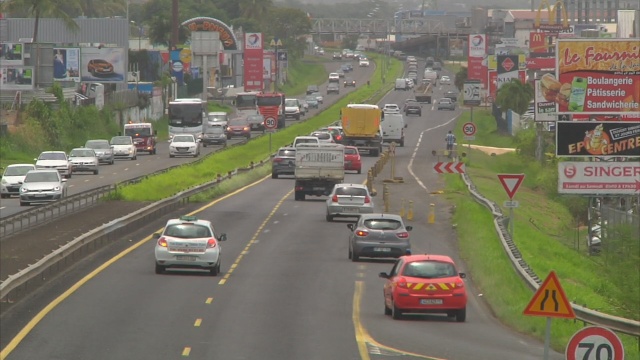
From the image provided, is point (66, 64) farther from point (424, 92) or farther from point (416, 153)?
point (424, 92)

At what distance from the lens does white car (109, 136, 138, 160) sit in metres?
83.8

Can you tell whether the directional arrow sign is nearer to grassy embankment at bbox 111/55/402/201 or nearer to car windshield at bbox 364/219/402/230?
grassy embankment at bbox 111/55/402/201

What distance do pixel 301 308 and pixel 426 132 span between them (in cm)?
8986

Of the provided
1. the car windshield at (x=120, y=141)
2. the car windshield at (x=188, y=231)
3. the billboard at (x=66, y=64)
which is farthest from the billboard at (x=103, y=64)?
the car windshield at (x=188, y=231)

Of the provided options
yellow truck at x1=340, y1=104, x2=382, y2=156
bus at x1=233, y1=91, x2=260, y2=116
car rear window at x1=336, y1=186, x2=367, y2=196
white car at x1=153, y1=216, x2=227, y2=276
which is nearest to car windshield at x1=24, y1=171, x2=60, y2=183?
car rear window at x1=336, y1=186, x2=367, y2=196

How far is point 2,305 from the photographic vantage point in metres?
26.8

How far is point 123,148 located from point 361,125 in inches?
568

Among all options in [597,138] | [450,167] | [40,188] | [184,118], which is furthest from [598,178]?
[184,118]

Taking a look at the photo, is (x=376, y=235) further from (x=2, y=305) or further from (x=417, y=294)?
(x=2, y=305)

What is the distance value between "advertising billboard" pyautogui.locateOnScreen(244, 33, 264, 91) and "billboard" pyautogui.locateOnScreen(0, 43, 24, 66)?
37314 millimetres

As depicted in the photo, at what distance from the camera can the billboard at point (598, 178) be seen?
5066 centimetres

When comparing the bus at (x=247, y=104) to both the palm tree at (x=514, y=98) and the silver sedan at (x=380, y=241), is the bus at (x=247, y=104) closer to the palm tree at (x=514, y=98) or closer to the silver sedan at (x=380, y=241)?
the palm tree at (x=514, y=98)

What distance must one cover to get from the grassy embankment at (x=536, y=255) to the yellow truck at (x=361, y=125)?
6226 mm

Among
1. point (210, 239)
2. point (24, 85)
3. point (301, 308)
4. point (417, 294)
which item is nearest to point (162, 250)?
point (210, 239)
